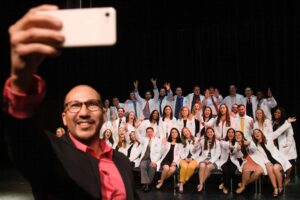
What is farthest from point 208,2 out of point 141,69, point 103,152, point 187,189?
point 103,152

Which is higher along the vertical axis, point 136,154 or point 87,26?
point 87,26

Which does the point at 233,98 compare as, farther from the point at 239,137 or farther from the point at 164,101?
the point at 239,137

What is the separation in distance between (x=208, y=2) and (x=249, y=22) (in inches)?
44.0

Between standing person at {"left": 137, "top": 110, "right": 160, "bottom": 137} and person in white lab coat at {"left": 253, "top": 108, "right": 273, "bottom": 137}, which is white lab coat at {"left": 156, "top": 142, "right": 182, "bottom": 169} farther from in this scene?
person in white lab coat at {"left": 253, "top": 108, "right": 273, "bottom": 137}

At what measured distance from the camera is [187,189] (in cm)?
536

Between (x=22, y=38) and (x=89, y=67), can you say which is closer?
A: (x=22, y=38)

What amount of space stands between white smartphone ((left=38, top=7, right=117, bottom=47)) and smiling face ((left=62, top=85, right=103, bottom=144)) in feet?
1.65

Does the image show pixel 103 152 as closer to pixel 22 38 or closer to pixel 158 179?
pixel 22 38

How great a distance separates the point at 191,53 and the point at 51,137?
881 centimetres

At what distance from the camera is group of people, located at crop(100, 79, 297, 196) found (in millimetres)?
5117

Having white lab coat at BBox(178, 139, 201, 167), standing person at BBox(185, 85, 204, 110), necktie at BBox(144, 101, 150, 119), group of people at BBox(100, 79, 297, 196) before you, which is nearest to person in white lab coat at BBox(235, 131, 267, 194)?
group of people at BBox(100, 79, 297, 196)

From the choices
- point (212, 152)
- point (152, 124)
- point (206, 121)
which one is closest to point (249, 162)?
point (212, 152)

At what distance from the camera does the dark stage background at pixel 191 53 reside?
27.6 feet

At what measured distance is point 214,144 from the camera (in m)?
5.52
